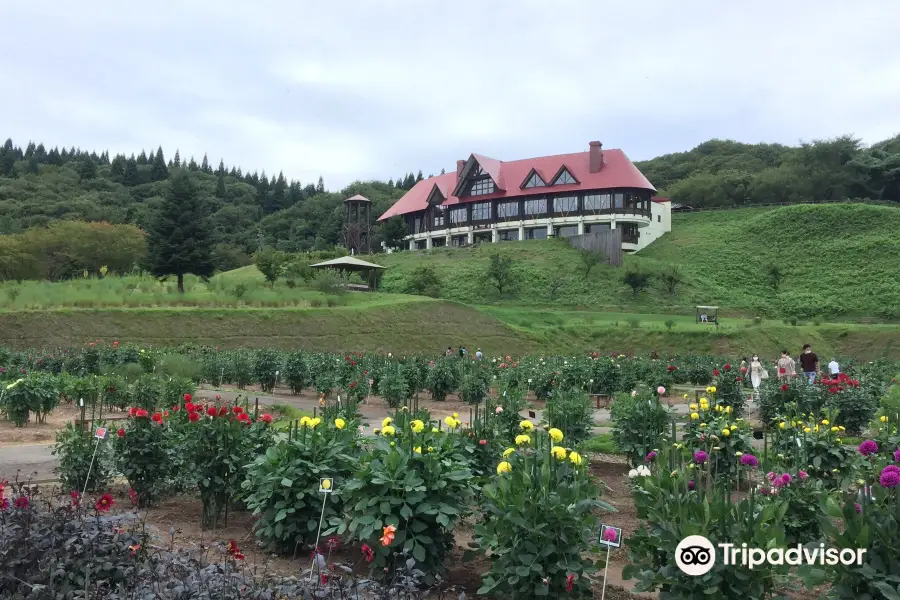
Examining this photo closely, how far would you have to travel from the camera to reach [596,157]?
5788cm

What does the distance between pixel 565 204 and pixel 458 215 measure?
10.3m

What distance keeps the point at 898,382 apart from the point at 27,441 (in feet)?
50.2

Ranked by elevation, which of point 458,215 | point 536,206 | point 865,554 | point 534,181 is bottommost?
point 865,554

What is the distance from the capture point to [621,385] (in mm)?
16906

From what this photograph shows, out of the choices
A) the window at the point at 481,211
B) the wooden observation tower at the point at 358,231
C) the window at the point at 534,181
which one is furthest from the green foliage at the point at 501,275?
the wooden observation tower at the point at 358,231

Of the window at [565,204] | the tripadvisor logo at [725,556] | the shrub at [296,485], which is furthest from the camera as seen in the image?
the window at [565,204]

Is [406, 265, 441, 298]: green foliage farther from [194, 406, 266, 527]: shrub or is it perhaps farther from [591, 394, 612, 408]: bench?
[194, 406, 266, 527]: shrub

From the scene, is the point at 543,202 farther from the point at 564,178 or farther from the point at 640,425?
the point at 640,425

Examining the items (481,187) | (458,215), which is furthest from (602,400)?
(458,215)

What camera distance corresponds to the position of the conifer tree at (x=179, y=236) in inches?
1320

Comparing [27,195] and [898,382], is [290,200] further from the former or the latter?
[898,382]

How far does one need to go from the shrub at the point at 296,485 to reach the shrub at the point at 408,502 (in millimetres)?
407

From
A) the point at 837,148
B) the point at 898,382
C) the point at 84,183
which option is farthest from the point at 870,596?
the point at 84,183

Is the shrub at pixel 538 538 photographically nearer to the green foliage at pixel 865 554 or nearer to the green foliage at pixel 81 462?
the green foliage at pixel 865 554
